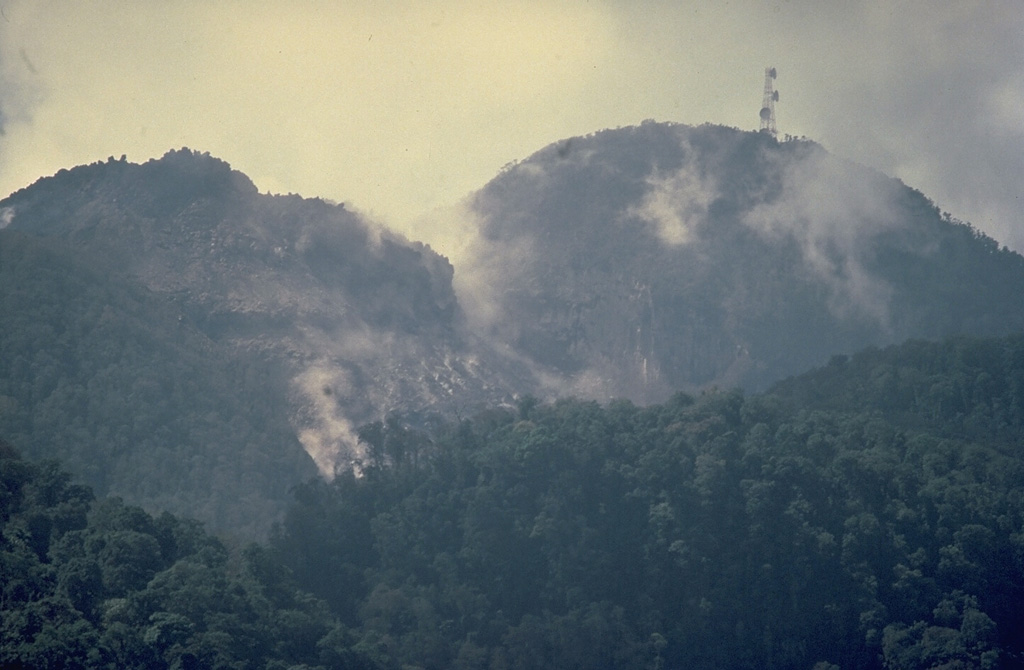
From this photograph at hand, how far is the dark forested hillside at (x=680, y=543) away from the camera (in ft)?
289

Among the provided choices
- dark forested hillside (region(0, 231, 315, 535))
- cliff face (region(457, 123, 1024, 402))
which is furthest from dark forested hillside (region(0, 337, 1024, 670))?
cliff face (region(457, 123, 1024, 402))

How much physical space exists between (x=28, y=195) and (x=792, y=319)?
72.2 meters

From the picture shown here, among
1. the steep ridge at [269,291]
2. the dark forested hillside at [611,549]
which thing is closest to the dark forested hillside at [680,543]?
the dark forested hillside at [611,549]

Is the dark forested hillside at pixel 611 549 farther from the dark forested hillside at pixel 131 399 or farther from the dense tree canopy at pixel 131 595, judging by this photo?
the dark forested hillside at pixel 131 399

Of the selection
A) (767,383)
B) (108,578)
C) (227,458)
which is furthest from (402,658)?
(767,383)

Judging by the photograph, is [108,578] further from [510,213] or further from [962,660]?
[510,213]

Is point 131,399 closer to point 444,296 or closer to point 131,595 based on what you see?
point 131,595

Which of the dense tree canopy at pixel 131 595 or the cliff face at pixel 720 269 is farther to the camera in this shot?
the cliff face at pixel 720 269

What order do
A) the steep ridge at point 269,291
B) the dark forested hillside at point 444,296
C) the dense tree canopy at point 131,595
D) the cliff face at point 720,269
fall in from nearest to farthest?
1. the dense tree canopy at point 131,595
2. the dark forested hillside at point 444,296
3. the steep ridge at point 269,291
4. the cliff face at point 720,269

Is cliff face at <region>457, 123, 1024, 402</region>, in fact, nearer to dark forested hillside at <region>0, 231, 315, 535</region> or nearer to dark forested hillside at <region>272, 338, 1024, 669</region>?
dark forested hillside at <region>0, 231, 315, 535</region>

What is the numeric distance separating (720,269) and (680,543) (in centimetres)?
6351

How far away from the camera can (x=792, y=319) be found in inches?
5871

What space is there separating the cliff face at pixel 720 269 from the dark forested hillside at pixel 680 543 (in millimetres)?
39151

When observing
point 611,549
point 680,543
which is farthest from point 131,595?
point 680,543
